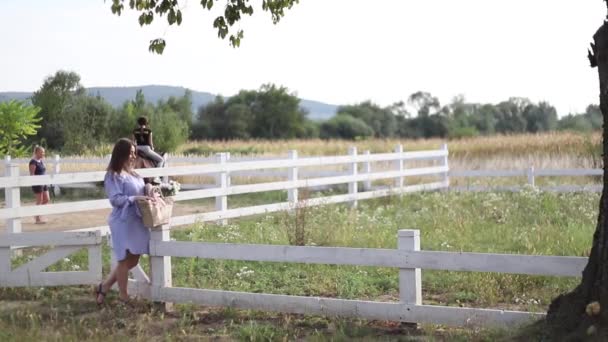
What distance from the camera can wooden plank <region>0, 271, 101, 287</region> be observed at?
348 inches

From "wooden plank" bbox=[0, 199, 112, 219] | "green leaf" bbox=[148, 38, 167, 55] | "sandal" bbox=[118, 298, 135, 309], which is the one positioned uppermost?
"green leaf" bbox=[148, 38, 167, 55]

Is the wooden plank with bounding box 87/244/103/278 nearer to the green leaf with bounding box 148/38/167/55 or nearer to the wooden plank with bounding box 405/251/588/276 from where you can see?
the green leaf with bounding box 148/38/167/55

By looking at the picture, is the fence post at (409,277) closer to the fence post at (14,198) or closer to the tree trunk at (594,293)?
the tree trunk at (594,293)

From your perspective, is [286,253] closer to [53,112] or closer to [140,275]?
[140,275]

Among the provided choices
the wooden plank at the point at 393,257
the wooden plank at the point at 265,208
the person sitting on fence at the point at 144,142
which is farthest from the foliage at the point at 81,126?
the wooden plank at the point at 393,257

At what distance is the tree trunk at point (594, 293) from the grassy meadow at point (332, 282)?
55cm

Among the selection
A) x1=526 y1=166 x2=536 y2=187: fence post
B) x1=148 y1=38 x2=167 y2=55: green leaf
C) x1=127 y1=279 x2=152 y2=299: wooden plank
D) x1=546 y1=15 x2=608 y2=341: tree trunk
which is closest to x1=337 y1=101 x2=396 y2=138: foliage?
x1=526 y1=166 x2=536 y2=187: fence post

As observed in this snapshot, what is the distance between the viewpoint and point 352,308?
23.8 feet

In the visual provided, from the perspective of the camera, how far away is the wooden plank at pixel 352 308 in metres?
6.71

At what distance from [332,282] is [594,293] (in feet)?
12.1

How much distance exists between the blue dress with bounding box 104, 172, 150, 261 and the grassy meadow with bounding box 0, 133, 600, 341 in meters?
0.57

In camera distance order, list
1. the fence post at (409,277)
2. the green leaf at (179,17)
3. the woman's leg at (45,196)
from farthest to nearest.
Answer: the woman's leg at (45,196) < the green leaf at (179,17) < the fence post at (409,277)

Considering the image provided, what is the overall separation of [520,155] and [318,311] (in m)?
22.1

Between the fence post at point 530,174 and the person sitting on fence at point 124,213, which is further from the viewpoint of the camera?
the fence post at point 530,174
